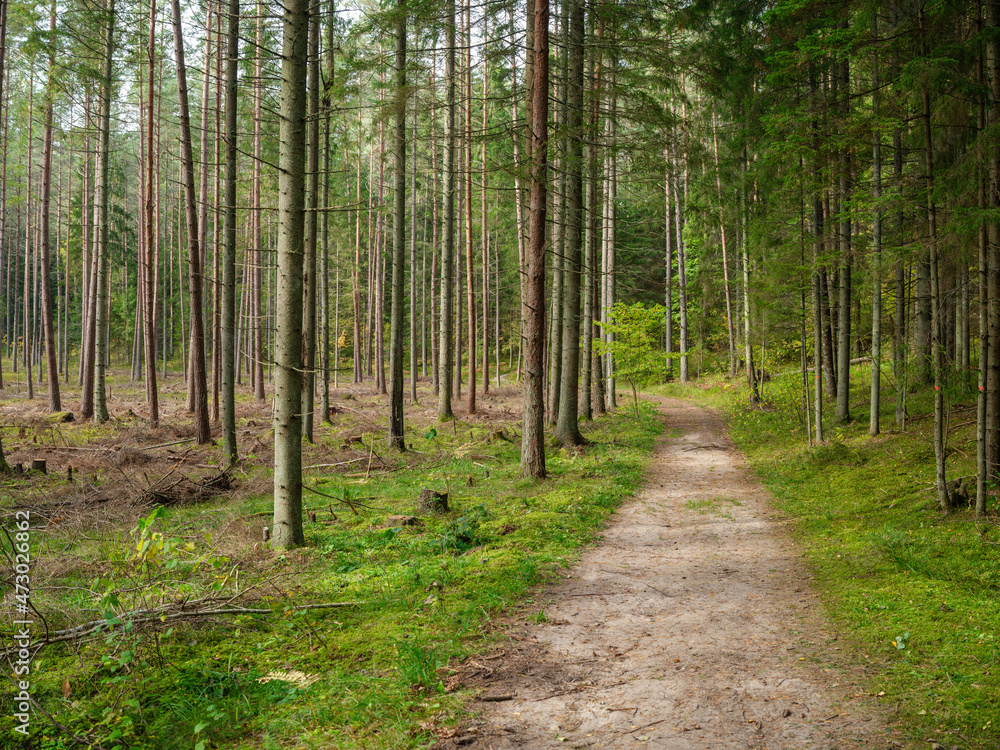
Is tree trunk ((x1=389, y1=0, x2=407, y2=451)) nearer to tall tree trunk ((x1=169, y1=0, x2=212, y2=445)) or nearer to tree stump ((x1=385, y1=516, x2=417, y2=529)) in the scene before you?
tall tree trunk ((x1=169, y1=0, x2=212, y2=445))

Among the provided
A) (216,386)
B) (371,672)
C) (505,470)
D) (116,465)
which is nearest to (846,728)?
(371,672)

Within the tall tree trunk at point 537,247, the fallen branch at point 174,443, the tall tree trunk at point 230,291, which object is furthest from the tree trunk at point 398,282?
the fallen branch at point 174,443

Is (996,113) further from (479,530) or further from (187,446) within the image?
(187,446)

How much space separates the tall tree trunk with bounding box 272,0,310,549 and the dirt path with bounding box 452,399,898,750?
11.1ft

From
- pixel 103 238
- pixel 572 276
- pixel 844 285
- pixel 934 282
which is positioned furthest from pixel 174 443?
pixel 844 285

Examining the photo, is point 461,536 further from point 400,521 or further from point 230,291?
point 230,291

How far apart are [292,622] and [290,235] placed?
3971mm

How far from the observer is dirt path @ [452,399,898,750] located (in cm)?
355

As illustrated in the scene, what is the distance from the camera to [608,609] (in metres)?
5.52

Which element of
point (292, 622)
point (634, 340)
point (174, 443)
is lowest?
point (292, 622)

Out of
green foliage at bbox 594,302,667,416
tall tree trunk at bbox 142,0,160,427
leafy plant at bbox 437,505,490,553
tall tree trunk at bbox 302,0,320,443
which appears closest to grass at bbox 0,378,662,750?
leafy plant at bbox 437,505,490,553

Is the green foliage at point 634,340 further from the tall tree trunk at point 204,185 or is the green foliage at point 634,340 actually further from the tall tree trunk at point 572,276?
the tall tree trunk at point 204,185

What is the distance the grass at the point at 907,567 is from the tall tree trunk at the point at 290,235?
18.9 feet

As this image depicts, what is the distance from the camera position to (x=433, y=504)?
8523mm
